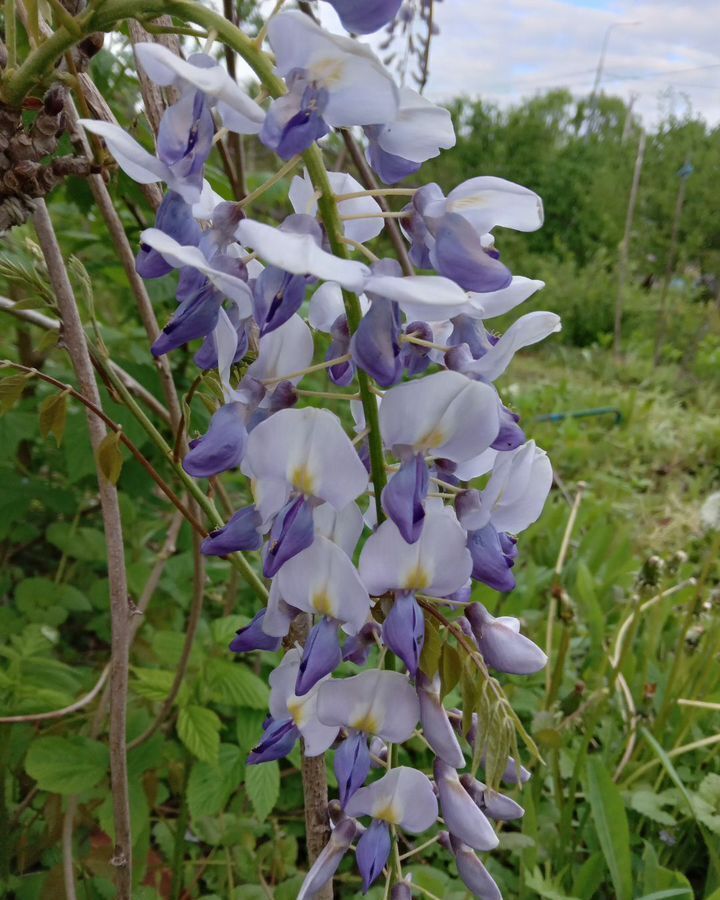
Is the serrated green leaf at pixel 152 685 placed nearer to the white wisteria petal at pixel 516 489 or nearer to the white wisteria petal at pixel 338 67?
the white wisteria petal at pixel 516 489

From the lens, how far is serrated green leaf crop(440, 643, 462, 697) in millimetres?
543

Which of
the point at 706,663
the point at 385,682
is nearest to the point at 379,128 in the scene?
the point at 385,682

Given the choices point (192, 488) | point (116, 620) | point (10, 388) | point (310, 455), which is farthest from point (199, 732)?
point (310, 455)

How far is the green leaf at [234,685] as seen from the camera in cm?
108

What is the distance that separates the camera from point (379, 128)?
485 mm

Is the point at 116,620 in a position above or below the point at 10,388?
below

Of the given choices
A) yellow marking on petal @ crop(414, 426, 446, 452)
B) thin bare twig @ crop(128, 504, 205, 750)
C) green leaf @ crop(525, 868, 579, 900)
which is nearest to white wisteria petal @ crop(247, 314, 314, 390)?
yellow marking on petal @ crop(414, 426, 446, 452)

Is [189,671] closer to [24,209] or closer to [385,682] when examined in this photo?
[385,682]

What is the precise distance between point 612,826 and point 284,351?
1.04 m

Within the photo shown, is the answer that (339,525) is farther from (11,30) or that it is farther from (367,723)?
(11,30)

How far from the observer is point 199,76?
15.5 inches

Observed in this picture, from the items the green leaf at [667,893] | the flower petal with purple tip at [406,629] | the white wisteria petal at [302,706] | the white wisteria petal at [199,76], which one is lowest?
the green leaf at [667,893]

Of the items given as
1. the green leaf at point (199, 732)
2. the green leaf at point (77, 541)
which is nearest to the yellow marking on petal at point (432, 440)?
the green leaf at point (199, 732)

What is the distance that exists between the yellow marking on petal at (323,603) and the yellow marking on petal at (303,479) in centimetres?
8
